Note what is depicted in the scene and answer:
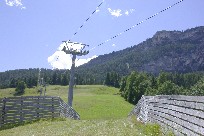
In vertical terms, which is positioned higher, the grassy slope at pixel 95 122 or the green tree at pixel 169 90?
the green tree at pixel 169 90

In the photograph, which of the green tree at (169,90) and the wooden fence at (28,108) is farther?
the green tree at (169,90)

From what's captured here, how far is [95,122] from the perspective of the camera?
28.5m

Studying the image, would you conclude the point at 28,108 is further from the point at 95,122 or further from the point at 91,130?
the point at 91,130

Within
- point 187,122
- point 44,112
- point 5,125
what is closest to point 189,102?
point 187,122

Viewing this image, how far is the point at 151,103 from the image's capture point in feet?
82.2

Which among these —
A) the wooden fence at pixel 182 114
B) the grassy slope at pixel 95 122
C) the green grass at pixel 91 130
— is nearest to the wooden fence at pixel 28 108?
the grassy slope at pixel 95 122

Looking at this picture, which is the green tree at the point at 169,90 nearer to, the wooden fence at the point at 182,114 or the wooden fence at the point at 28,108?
the wooden fence at the point at 28,108

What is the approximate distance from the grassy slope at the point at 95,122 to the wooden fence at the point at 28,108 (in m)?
2.70

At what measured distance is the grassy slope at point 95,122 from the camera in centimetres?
2091

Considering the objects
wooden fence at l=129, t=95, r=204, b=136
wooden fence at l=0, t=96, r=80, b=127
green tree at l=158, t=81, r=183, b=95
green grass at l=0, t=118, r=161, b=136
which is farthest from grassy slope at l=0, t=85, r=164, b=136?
green tree at l=158, t=81, r=183, b=95

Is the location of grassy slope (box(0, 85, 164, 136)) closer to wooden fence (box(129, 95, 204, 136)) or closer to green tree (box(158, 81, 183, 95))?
wooden fence (box(129, 95, 204, 136))

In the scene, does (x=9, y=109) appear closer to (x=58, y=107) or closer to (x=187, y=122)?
(x=58, y=107)

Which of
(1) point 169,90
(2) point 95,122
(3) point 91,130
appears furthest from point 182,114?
(1) point 169,90

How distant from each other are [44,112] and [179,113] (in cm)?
2088
